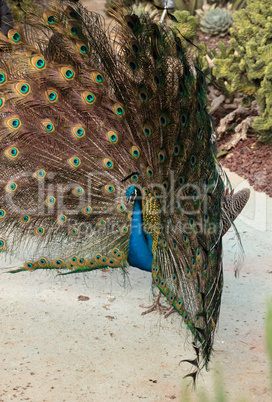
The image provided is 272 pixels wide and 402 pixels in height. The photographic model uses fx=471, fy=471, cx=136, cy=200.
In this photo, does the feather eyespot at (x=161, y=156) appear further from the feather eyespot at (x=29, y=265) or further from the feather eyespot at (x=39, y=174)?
the feather eyespot at (x=29, y=265)

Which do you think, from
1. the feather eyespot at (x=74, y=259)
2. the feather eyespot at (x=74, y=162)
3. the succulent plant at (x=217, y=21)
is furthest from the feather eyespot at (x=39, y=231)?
the succulent plant at (x=217, y=21)

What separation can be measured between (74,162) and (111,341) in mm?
1236

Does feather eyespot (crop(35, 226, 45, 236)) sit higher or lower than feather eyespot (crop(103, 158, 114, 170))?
lower

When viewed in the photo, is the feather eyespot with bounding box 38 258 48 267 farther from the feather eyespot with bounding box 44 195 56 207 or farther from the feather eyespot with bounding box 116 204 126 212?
the feather eyespot with bounding box 116 204 126 212

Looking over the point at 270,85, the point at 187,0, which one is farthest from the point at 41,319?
the point at 187,0

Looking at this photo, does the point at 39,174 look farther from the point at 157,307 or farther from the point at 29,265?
the point at 157,307

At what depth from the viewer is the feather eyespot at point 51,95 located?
3.00 meters

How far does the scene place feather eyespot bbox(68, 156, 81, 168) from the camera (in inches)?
127

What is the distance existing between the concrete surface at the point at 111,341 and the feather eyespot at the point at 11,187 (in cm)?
93

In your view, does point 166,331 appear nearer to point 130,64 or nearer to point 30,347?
point 30,347

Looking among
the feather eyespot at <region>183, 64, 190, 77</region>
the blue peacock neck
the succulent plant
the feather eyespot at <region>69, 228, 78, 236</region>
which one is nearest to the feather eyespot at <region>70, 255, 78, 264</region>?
the feather eyespot at <region>69, 228, 78, 236</region>

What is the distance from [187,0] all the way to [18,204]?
9084 mm

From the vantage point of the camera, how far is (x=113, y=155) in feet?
10.5

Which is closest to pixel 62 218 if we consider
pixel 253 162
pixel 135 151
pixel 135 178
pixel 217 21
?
pixel 135 178
